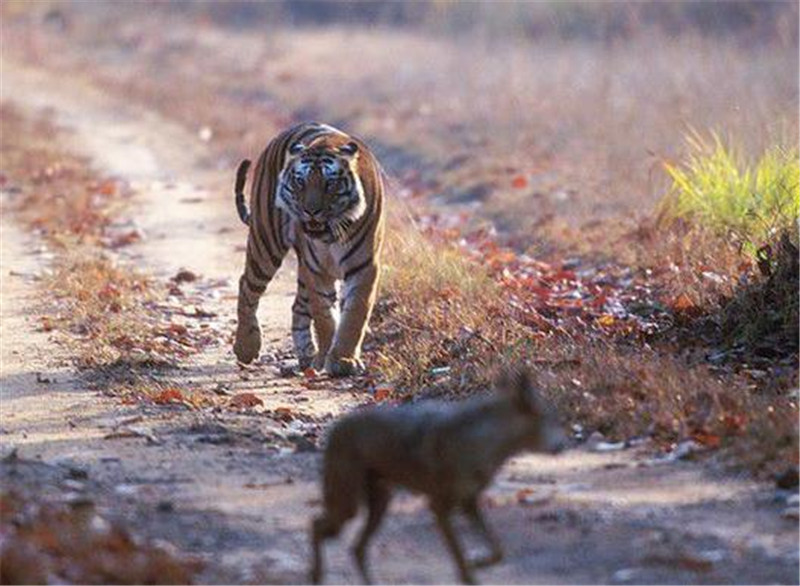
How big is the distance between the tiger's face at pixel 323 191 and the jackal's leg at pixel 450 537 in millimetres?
4590

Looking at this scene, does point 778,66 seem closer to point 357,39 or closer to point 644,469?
point 357,39

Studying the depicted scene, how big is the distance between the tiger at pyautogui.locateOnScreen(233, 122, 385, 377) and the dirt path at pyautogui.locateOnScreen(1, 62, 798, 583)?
0.33m

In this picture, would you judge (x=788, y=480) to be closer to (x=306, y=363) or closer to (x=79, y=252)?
(x=306, y=363)

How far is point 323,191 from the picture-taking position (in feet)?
34.2

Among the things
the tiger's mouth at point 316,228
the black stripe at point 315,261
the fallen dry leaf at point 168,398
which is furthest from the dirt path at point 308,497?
the tiger's mouth at point 316,228

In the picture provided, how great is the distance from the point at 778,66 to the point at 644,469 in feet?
48.1

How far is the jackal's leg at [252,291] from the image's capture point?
10969 millimetres

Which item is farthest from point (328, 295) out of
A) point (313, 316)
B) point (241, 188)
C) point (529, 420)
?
point (529, 420)

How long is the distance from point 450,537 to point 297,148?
200 inches

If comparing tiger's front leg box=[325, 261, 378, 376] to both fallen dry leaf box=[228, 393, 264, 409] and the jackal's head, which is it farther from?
the jackal's head

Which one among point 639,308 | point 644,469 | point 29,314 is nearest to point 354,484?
point 644,469

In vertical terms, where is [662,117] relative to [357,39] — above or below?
above

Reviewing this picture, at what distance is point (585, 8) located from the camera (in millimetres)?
30484

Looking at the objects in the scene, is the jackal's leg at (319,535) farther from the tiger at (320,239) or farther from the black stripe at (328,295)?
the black stripe at (328,295)
